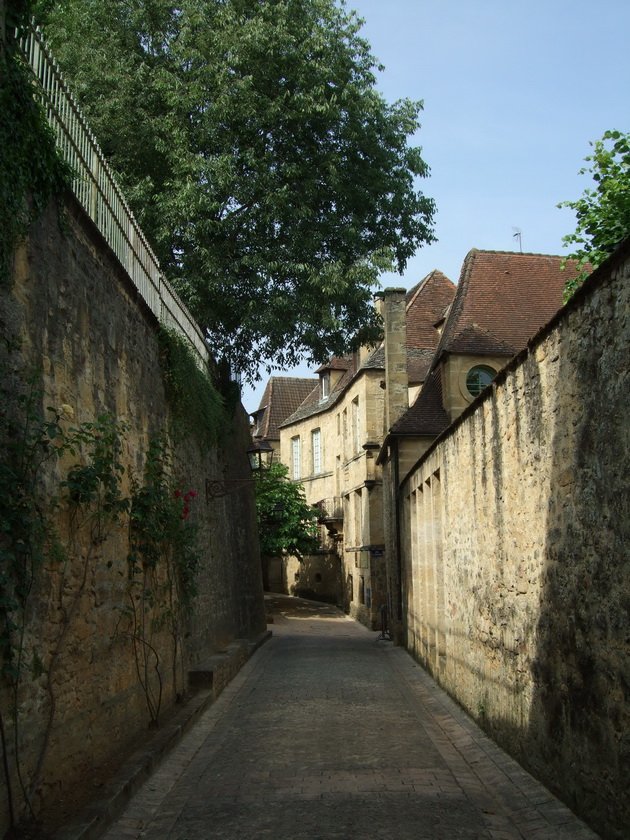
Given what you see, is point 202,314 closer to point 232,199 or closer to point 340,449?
point 232,199

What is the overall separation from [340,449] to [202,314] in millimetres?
21200

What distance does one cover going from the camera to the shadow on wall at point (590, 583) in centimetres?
506

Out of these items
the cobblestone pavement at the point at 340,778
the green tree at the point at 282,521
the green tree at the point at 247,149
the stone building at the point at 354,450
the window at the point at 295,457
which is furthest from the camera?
the window at the point at 295,457

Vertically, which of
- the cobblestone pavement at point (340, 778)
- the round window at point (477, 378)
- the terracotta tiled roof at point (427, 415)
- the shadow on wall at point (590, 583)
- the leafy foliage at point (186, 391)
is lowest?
the cobblestone pavement at point (340, 778)

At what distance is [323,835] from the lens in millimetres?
5648

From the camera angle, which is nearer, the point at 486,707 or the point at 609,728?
the point at 609,728

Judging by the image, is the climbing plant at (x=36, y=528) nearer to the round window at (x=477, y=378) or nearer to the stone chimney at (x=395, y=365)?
the round window at (x=477, y=378)

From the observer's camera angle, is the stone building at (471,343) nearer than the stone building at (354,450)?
Yes

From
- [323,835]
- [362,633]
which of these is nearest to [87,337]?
[323,835]

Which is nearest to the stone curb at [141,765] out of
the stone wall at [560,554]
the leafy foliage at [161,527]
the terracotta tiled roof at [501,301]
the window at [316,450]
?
the leafy foliage at [161,527]

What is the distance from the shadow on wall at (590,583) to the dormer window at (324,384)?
118 feet

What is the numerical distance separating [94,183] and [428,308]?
23.1 meters

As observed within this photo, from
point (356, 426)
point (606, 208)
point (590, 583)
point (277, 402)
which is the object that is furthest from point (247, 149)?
point (277, 402)

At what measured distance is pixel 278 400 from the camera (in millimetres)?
51844
